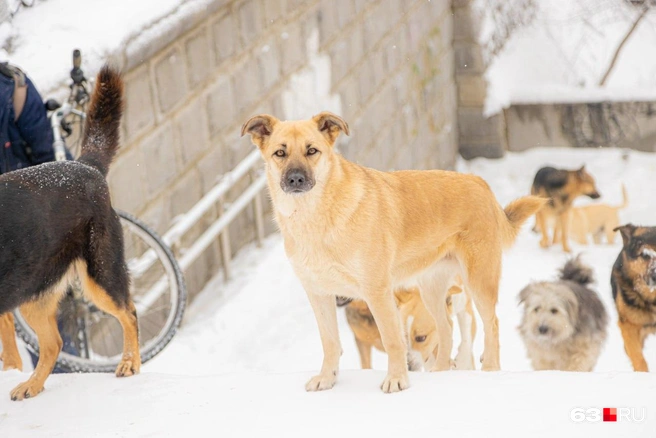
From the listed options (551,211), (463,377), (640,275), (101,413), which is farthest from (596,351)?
(551,211)

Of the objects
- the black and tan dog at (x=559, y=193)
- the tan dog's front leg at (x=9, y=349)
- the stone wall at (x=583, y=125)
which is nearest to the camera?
the tan dog's front leg at (x=9, y=349)

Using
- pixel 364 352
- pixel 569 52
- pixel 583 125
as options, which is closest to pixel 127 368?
pixel 364 352

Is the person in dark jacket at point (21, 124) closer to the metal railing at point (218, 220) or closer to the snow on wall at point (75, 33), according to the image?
the snow on wall at point (75, 33)

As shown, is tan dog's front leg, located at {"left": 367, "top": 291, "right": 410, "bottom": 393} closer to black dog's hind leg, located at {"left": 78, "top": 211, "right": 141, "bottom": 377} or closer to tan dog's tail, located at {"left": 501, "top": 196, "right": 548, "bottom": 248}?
tan dog's tail, located at {"left": 501, "top": 196, "right": 548, "bottom": 248}

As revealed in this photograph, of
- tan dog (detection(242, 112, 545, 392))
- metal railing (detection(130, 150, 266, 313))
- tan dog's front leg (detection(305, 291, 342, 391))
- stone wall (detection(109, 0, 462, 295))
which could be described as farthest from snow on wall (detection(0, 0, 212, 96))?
tan dog's front leg (detection(305, 291, 342, 391))

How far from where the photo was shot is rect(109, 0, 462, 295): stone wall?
5.81 meters

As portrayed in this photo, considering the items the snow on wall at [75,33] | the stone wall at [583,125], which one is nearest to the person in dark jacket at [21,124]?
the snow on wall at [75,33]

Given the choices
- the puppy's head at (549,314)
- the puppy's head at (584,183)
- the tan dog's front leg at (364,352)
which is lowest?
the puppy's head at (584,183)

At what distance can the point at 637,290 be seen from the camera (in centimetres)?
459

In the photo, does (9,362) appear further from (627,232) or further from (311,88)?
(311,88)

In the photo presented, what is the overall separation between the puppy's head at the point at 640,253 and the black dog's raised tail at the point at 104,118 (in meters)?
A: 2.64

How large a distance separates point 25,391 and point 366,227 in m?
1.62

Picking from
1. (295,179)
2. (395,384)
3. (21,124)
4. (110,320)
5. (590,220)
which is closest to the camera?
(295,179)

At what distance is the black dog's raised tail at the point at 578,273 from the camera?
5.53m
